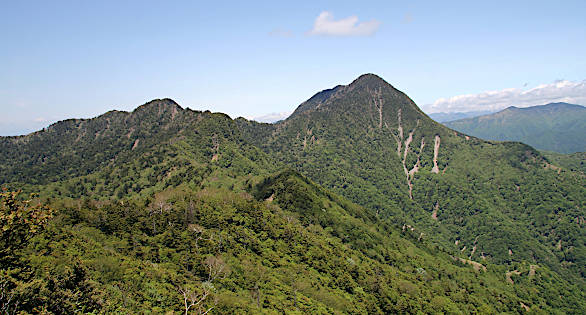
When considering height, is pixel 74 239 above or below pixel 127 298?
above

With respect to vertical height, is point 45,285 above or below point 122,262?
above

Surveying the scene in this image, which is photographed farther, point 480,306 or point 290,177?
point 290,177

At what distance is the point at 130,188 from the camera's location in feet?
566

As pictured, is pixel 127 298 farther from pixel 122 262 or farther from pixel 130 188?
pixel 130 188

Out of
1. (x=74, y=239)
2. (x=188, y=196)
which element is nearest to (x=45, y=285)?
(x=74, y=239)

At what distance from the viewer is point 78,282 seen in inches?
1347

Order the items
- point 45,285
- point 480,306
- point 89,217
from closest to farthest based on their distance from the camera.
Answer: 1. point 45,285
2. point 89,217
3. point 480,306

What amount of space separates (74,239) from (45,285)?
32.9 metres

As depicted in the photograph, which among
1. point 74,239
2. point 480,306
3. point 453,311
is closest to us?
point 74,239

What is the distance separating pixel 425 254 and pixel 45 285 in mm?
154297

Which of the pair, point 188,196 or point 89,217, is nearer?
point 89,217

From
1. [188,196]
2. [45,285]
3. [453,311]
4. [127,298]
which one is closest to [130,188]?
[188,196]

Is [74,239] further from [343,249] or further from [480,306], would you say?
[480,306]

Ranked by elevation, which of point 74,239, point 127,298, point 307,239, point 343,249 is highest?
point 74,239
